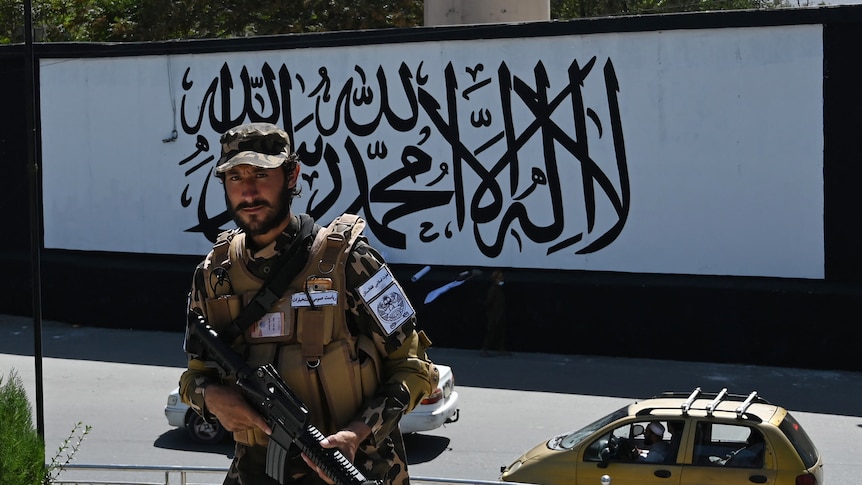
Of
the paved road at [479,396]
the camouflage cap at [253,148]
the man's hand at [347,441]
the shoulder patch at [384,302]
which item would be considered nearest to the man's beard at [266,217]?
the camouflage cap at [253,148]

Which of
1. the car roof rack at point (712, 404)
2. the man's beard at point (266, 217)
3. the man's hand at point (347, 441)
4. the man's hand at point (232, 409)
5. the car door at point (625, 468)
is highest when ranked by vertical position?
the man's beard at point (266, 217)

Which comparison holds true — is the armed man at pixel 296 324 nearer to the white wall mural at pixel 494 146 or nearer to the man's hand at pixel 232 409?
the man's hand at pixel 232 409

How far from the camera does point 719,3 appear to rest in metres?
34.2

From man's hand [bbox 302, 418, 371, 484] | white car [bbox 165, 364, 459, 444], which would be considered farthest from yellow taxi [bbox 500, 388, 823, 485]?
man's hand [bbox 302, 418, 371, 484]

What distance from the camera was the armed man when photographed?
155 inches

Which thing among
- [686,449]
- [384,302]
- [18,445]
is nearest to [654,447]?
[686,449]

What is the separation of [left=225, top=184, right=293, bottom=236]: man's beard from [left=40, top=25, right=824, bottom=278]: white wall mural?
13765 mm

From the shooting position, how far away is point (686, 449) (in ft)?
32.0

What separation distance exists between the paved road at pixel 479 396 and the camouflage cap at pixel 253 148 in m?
8.32

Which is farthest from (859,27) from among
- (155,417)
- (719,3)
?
(719,3)

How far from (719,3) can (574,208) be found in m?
18.1

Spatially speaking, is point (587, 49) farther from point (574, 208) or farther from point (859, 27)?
point (859, 27)

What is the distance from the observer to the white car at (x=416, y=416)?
12.4 m

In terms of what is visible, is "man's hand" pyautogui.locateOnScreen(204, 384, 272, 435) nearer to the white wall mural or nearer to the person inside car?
the person inside car
